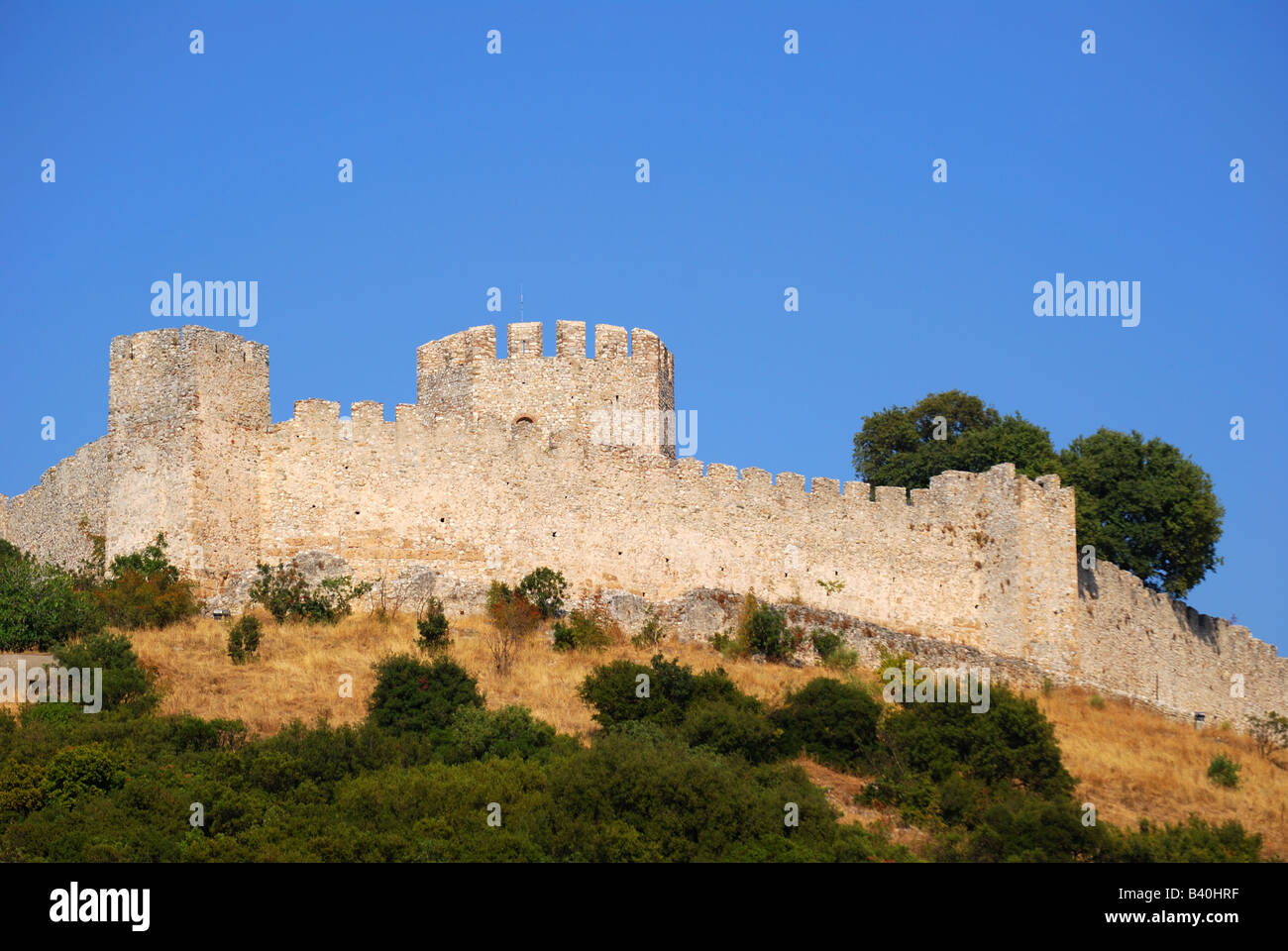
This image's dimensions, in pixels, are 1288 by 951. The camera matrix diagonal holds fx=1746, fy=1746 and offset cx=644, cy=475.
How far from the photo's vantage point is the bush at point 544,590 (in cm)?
2923

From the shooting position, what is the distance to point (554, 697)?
26125 mm

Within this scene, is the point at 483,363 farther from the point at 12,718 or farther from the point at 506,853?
the point at 506,853

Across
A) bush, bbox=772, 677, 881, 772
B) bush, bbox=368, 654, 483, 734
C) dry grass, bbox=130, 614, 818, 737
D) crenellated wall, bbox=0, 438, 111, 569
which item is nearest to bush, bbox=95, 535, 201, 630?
dry grass, bbox=130, 614, 818, 737

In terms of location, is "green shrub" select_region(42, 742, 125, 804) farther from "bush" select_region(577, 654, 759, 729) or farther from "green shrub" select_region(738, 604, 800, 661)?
"green shrub" select_region(738, 604, 800, 661)

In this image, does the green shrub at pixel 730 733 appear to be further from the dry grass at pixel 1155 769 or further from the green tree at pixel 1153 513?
the green tree at pixel 1153 513

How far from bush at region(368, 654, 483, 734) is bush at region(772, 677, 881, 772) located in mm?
4545

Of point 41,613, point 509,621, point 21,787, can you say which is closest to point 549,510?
point 509,621

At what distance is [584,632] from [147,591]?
707 centimetres

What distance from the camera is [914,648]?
30.5 m

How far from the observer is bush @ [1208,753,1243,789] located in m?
27.1

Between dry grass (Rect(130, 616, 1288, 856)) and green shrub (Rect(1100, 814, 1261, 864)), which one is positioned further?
dry grass (Rect(130, 616, 1288, 856))

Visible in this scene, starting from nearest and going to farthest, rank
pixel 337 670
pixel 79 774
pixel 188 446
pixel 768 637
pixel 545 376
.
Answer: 1. pixel 79 774
2. pixel 337 670
3. pixel 188 446
4. pixel 768 637
5. pixel 545 376

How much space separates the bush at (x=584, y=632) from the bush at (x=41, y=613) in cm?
725

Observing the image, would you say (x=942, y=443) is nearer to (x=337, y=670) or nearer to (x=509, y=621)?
(x=509, y=621)
